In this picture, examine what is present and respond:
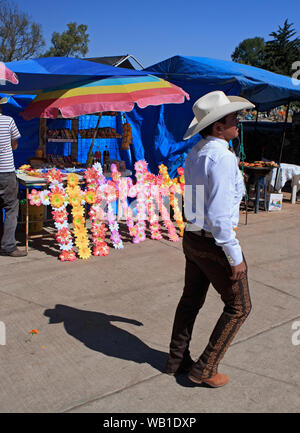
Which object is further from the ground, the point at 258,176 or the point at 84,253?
the point at 258,176

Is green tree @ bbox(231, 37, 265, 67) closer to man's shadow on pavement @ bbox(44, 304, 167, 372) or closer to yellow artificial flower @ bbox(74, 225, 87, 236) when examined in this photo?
yellow artificial flower @ bbox(74, 225, 87, 236)

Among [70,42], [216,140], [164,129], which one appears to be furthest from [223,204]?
[70,42]

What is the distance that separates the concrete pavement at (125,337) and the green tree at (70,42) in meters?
53.4

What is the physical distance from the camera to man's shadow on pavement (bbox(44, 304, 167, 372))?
359cm

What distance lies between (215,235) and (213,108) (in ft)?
2.68

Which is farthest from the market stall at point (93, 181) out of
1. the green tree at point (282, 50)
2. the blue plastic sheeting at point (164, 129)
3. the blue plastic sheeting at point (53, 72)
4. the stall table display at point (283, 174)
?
the green tree at point (282, 50)

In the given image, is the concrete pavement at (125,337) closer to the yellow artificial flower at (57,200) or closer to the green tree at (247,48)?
the yellow artificial flower at (57,200)

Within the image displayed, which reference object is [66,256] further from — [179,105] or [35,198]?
[179,105]

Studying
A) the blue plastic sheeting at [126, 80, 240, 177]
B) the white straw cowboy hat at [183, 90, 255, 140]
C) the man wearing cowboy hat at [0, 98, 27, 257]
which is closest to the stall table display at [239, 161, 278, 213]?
the blue plastic sheeting at [126, 80, 240, 177]

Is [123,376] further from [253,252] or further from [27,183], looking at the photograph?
[253,252]

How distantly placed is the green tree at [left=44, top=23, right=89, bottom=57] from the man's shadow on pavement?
5491 cm

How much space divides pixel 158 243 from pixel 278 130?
32.8ft

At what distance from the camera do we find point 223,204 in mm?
2707
